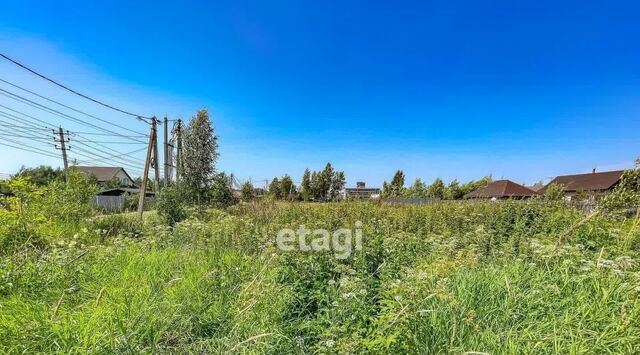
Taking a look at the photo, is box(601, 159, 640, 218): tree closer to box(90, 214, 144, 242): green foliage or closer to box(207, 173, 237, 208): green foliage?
box(90, 214, 144, 242): green foliage

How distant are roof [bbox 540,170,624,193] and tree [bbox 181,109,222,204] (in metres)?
31.4

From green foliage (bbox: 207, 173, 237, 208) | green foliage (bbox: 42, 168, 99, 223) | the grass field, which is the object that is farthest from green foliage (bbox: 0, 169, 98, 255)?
green foliage (bbox: 207, 173, 237, 208)

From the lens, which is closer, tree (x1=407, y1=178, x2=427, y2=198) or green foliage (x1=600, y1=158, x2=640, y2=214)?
green foliage (x1=600, y1=158, x2=640, y2=214)

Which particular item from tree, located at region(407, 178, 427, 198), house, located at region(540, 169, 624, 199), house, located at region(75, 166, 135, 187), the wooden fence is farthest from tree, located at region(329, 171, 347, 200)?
house, located at region(75, 166, 135, 187)

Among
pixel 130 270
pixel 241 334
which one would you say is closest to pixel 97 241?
pixel 130 270

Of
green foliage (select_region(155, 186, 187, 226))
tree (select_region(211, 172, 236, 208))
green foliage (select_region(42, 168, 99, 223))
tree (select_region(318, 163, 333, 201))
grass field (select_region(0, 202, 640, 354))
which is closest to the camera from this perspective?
grass field (select_region(0, 202, 640, 354))

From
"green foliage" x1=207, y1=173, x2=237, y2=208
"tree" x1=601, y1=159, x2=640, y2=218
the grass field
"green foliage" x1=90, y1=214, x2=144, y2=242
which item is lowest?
the grass field

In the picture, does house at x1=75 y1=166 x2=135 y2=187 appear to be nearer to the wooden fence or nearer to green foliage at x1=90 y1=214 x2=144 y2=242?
the wooden fence

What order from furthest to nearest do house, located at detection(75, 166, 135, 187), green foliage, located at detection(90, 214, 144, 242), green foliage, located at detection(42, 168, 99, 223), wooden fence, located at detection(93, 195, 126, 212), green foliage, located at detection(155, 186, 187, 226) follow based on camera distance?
house, located at detection(75, 166, 135, 187)
wooden fence, located at detection(93, 195, 126, 212)
green foliage, located at detection(155, 186, 187, 226)
green foliage, located at detection(90, 214, 144, 242)
green foliage, located at detection(42, 168, 99, 223)

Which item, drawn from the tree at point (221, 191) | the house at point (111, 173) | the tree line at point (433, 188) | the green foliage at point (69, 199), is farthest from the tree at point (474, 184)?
the house at point (111, 173)

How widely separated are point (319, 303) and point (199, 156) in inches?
676

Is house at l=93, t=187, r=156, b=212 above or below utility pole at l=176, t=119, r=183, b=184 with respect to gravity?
below

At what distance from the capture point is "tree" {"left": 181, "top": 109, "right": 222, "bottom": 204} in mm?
17156

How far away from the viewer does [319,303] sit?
233 centimetres
